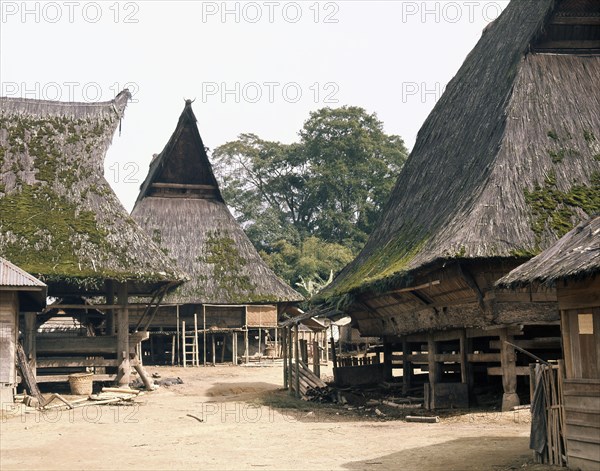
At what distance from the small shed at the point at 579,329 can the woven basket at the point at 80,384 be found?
14878mm

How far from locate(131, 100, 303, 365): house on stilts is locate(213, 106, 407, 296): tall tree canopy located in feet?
58.4

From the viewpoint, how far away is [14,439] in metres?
16.6

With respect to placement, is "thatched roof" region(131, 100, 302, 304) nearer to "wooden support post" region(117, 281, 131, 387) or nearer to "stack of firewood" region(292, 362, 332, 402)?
"wooden support post" region(117, 281, 131, 387)

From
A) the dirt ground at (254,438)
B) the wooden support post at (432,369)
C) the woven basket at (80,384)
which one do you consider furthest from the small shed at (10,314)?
the wooden support post at (432,369)

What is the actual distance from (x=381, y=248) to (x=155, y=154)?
24.3 metres

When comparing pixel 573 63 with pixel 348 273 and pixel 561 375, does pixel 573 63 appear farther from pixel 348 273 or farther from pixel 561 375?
pixel 561 375

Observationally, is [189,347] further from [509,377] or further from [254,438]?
[509,377]

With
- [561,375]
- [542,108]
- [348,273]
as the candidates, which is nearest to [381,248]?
[348,273]

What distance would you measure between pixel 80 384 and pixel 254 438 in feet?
29.7

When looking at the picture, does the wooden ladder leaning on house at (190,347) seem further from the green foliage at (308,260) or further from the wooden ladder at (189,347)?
the green foliage at (308,260)

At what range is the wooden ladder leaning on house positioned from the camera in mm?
36562

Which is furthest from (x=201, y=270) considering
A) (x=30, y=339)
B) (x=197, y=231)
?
(x=30, y=339)

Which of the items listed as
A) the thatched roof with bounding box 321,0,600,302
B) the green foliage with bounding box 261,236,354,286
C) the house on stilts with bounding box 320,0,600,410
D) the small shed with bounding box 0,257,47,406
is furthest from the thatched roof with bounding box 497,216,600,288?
the green foliage with bounding box 261,236,354,286

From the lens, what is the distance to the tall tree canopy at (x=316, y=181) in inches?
2405
